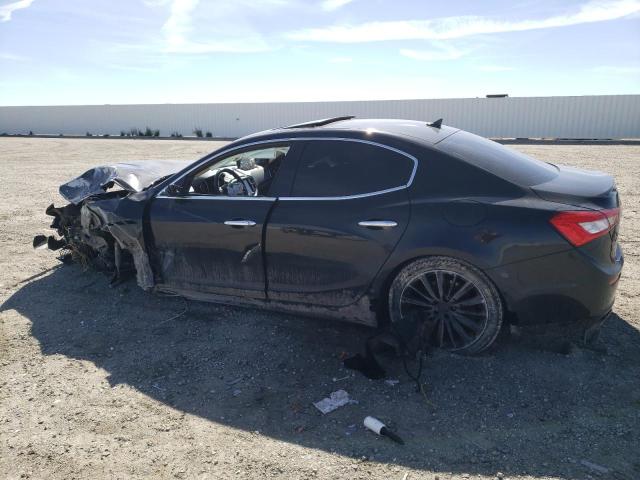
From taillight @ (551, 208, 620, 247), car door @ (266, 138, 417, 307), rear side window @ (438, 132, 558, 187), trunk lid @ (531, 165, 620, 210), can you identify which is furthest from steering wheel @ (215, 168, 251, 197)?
taillight @ (551, 208, 620, 247)

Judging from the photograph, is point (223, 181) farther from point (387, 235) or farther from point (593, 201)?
point (593, 201)

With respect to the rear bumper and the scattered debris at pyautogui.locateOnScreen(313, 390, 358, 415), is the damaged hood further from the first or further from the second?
the rear bumper

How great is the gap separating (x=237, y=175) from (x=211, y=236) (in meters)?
0.78

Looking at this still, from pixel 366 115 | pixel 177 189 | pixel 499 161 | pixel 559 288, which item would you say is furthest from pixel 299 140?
pixel 366 115

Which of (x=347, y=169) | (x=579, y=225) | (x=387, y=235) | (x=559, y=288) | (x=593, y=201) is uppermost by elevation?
(x=347, y=169)

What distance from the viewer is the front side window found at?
4582 mm

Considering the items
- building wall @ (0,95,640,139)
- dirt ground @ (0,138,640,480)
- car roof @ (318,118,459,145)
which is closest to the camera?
dirt ground @ (0,138,640,480)

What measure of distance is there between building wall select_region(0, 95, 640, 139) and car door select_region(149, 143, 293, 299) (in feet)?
90.8

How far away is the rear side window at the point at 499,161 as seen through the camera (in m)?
3.65

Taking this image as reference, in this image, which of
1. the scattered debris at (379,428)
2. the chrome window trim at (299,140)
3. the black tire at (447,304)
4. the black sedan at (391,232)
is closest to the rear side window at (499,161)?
the black sedan at (391,232)

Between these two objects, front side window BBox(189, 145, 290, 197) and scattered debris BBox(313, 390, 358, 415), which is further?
front side window BBox(189, 145, 290, 197)

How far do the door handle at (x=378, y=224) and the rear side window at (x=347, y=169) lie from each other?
24 cm

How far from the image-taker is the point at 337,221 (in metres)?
3.84

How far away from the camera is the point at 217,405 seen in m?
3.46
